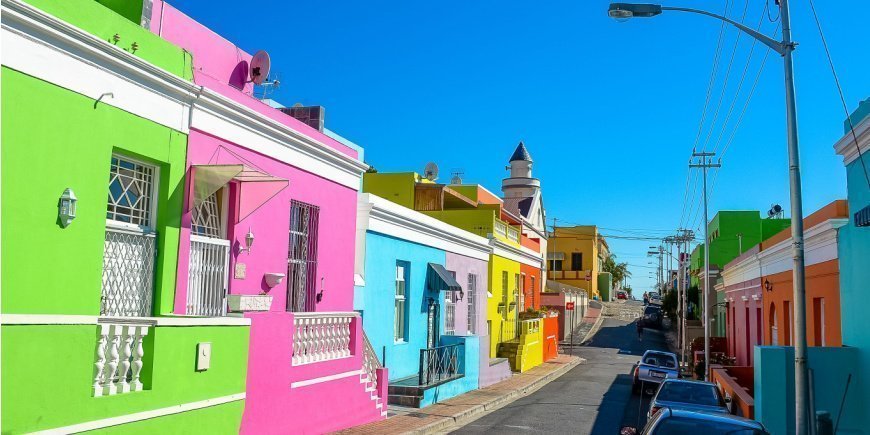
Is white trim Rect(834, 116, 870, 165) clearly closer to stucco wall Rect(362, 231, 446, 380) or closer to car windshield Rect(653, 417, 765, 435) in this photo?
car windshield Rect(653, 417, 765, 435)

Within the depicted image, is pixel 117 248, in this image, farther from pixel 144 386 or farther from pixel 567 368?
pixel 567 368

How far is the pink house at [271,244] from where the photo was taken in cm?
1012

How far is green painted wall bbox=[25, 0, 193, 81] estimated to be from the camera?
25.1 feet

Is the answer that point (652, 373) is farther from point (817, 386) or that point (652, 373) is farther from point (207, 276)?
point (207, 276)

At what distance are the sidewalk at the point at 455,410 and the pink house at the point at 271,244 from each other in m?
0.50

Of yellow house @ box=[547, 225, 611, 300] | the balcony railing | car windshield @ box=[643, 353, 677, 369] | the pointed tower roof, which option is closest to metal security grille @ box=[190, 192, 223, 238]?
the balcony railing

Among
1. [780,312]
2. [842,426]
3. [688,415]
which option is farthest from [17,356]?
[780,312]

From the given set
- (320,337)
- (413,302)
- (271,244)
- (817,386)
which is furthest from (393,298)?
(817,386)

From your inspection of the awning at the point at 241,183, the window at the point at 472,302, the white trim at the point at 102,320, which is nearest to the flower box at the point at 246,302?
the white trim at the point at 102,320

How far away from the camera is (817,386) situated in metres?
13.3

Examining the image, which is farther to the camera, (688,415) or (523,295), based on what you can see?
(523,295)

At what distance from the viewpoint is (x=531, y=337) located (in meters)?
31.4

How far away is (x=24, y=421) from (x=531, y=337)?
26041 millimetres

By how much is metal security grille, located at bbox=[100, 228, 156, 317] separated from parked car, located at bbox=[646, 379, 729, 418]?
32.5 feet
